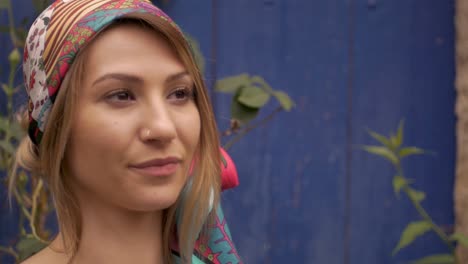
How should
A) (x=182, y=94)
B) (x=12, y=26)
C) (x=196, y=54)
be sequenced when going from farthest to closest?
(x=12, y=26)
(x=196, y=54)
(x=182, y=94)

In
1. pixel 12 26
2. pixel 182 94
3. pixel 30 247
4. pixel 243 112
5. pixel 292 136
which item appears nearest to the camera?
pixel 182 94

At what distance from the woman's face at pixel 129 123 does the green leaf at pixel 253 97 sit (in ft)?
2.79

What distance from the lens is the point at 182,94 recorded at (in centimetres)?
130

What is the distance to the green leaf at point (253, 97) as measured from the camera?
6.89 feet

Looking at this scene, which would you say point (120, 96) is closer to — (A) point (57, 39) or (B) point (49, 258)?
(A) point (57, 39)

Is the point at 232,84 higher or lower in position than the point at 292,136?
higher

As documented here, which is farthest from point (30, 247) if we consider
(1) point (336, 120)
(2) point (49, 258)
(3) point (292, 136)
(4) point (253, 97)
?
(1) point (336, 120)

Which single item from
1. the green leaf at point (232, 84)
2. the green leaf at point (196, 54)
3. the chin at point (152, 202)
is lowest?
the chin at point (152, 202)

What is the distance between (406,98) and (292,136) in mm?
421

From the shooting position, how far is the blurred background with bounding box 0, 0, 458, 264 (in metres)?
2.66

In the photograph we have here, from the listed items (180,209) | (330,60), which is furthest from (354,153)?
(180,209)

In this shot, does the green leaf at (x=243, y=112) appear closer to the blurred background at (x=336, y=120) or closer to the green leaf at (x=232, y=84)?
the green leaf at (x=232, y=84)

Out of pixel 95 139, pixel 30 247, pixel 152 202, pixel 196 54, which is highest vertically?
pixel 196 54

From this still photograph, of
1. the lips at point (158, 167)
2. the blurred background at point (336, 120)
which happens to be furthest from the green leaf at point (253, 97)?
the lips at point (158, 167)
